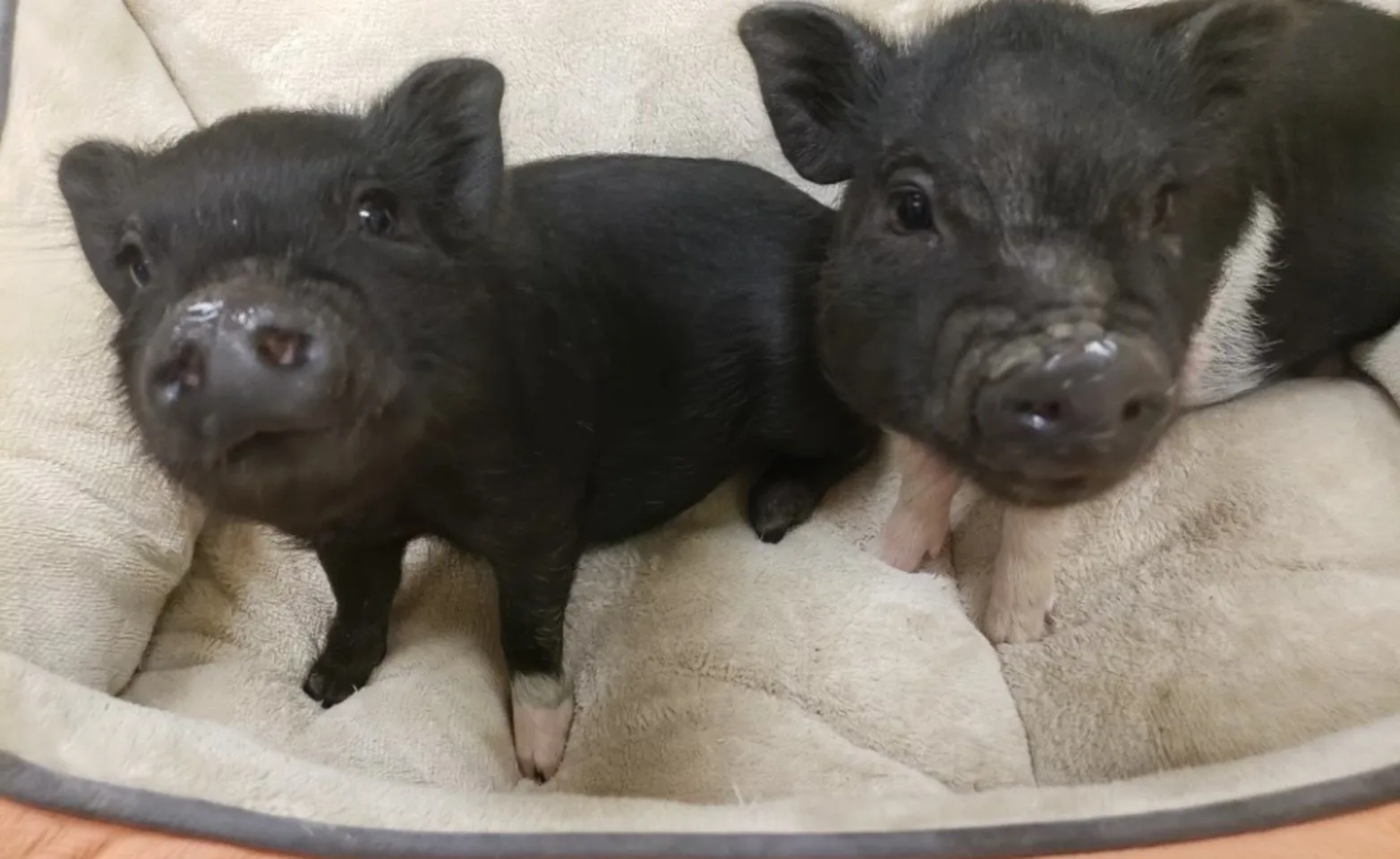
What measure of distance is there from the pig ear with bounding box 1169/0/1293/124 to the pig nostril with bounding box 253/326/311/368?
3.44 ft

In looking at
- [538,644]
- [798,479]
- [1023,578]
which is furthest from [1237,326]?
[538,644]

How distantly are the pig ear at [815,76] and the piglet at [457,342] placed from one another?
0.72 feet

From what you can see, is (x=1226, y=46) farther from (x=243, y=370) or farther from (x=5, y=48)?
(x=5, y=48)

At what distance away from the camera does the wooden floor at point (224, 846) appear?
3.75ft

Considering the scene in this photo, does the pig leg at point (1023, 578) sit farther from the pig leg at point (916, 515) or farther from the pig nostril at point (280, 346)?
the pig nostril at point (280, 346)

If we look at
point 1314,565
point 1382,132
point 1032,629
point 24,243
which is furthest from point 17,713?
point 1382,132

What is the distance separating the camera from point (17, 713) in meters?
1.25

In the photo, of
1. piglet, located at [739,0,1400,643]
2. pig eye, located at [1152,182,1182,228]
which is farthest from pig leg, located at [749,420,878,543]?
pig eye, located at [1152,182,1182,228]

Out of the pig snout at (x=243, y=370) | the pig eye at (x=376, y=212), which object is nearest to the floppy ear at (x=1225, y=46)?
the pig eye at (x=376, y=212)

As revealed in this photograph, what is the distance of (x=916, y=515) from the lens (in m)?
1.87

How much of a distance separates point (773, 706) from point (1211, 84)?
990 mm

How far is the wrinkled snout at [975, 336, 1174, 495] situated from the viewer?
1101 millimetres

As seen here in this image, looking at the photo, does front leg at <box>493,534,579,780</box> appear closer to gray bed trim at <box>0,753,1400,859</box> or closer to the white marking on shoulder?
gray bed trim at <box>0,753,1400,859</box>

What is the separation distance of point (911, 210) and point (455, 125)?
519 millimetres
